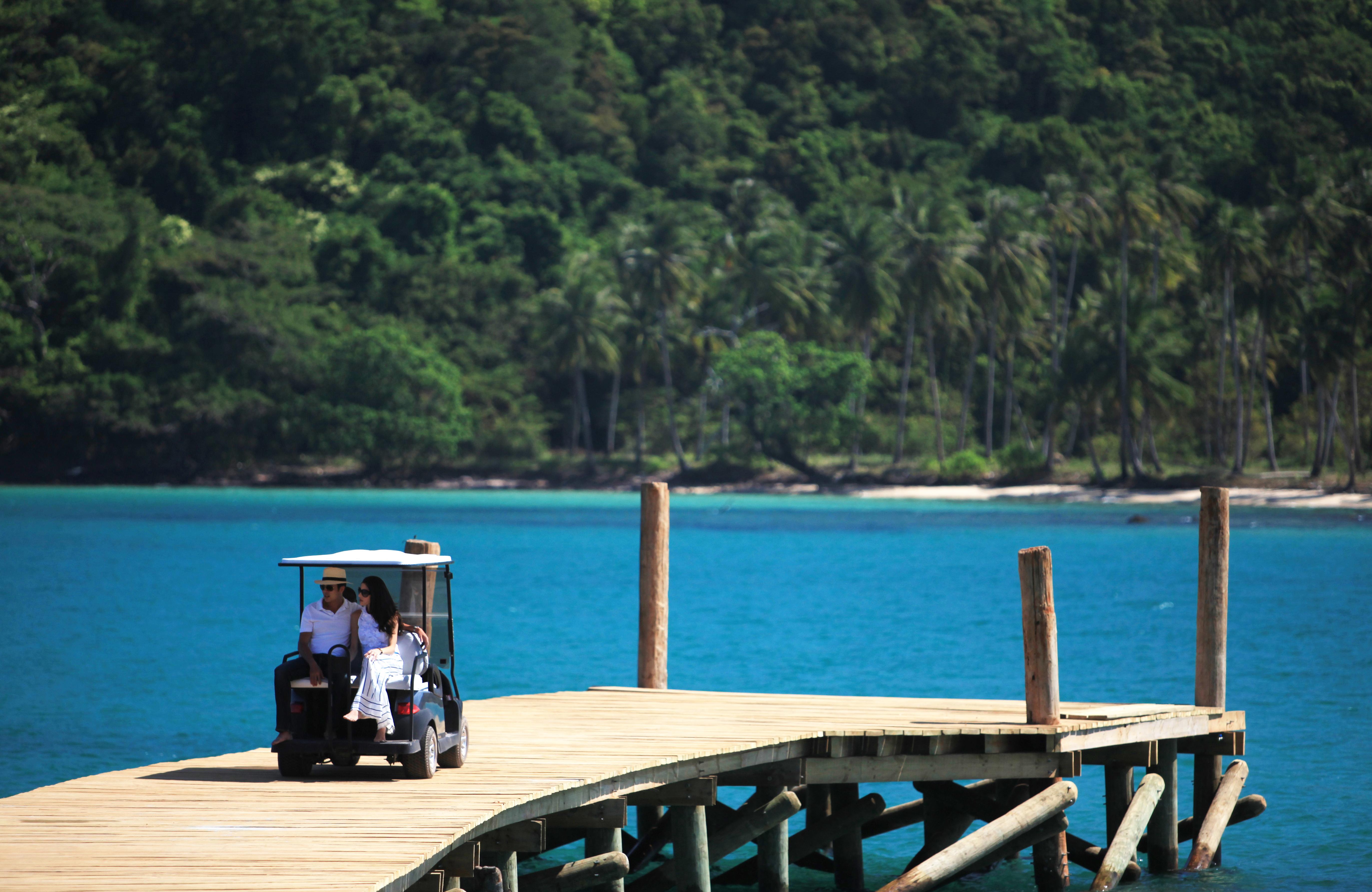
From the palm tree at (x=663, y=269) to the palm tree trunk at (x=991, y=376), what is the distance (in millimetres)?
17199

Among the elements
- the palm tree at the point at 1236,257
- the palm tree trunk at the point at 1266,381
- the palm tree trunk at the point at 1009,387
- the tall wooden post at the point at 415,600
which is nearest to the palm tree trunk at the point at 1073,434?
the palm tree trunk at the point at 1009,387

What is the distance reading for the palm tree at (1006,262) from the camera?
3413 inches

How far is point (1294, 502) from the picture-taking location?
73.2m

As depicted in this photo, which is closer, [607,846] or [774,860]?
[607,846]

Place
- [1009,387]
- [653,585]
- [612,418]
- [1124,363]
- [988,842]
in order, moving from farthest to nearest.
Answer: [612,418] → [1009,387] → [1124,363] → [653,585] → [988,842]

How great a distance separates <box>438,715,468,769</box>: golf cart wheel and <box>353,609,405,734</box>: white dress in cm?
53

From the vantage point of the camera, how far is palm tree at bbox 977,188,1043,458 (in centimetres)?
8669

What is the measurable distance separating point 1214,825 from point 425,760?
7.17 metres

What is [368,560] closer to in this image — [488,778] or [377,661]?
[377,661]

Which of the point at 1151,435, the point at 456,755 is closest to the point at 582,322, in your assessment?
the point at 1151,435

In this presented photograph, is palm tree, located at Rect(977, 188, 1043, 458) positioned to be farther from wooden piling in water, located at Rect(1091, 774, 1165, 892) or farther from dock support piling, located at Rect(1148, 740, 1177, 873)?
wooden piling in water, located at Rect(1091, 774, 1165, 892)

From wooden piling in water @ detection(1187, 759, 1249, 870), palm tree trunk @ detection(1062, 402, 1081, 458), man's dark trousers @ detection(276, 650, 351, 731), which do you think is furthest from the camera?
palm tree trunk @ detection(1062, 402, 1081, 458)

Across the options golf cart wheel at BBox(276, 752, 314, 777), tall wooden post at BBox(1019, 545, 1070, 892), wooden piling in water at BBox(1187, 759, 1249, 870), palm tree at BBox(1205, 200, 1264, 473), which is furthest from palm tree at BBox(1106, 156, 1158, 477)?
golf cart wheel at BBox(276, 752, 314, 777)

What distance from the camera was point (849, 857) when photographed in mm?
12820
